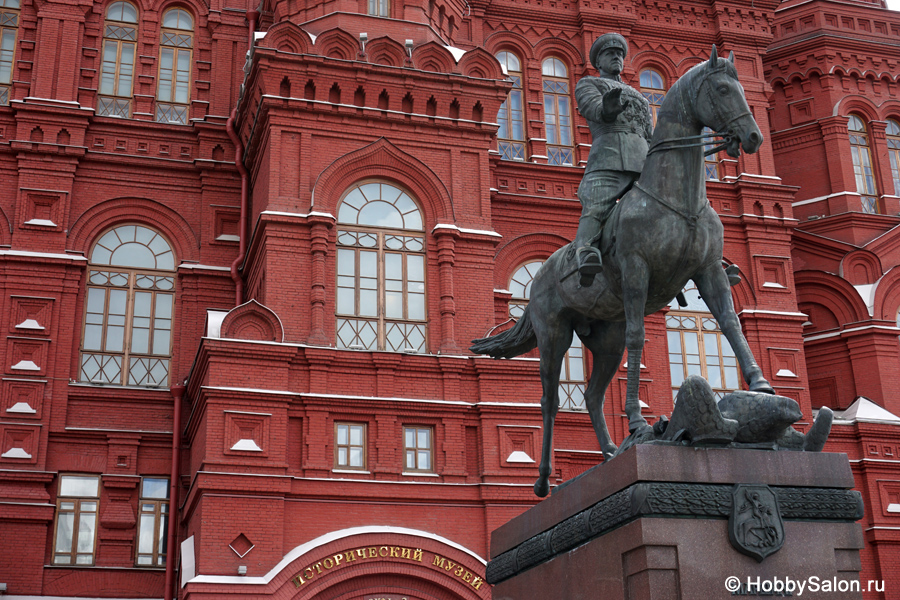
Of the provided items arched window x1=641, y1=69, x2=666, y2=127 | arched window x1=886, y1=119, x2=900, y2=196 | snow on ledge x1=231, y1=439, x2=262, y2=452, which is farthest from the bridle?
arched window x1=886, y1=119, x2=900, y2=196

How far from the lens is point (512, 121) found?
2298 centimetres

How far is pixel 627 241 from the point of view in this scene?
795 centimetres

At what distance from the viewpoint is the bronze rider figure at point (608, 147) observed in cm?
855

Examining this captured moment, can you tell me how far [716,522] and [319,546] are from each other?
9840mm

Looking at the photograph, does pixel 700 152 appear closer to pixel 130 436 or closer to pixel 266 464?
pixel 266 464

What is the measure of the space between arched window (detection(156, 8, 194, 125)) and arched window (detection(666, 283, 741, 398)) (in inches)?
413

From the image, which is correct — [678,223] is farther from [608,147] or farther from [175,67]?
[175,67]

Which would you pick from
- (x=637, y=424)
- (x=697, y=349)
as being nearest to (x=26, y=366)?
(x=697, y=349)

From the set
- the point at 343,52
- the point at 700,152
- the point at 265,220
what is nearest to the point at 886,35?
the point at 343,52

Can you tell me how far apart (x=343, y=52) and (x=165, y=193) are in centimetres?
442

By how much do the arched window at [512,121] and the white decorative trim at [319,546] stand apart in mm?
8823

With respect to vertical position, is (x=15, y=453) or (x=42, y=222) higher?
(x=42, y=222)

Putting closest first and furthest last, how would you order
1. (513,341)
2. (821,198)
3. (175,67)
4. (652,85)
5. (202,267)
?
(513,341) → (202,267) → (175,67) → (652,85) → (821,198)

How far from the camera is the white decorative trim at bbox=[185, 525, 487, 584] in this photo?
15.1m
